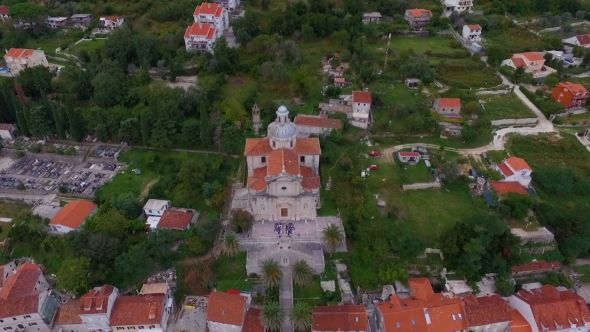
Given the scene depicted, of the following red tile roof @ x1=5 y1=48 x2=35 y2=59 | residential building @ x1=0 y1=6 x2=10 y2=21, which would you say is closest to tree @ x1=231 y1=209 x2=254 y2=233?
red tile roof @ x1=5 y1=48 x2=35 y2=59

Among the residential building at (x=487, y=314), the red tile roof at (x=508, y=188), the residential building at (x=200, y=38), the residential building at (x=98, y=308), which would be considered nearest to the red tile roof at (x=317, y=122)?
the red tile roof at (x=508, y=188)

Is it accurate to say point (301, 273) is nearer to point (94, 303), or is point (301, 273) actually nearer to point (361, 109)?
point (94, 303)

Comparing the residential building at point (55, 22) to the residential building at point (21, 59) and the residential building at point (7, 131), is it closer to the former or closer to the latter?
the residential building at point (21, 59)

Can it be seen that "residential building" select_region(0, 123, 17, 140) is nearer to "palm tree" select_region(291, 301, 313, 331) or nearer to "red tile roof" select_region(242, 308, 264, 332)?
"red tile roof" select_region(242, 308, 264, 332)

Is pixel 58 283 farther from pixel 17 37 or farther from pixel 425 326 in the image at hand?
pixel 17 37

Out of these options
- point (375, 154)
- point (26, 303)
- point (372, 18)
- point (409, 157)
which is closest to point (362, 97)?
point (375, 154)

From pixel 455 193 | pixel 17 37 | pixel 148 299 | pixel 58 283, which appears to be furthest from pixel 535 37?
pixel 17 37
